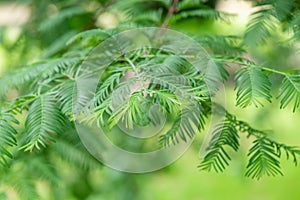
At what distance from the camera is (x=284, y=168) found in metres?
2.22

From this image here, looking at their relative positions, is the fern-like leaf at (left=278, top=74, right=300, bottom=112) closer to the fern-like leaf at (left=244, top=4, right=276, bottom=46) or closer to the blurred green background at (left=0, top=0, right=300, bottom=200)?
the fern-like leaf at (left=244, top=4, right=276, bottom=46)

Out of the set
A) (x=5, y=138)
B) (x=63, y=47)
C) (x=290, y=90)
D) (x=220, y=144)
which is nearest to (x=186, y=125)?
(x=220, y=144)

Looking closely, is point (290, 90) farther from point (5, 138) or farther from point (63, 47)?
point (63, 47)

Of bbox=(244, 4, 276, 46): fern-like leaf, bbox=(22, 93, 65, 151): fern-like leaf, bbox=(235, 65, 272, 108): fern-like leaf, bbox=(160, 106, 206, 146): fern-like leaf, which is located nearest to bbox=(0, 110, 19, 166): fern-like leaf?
bbox=(22, 93, 65, 151): fern-like leaf

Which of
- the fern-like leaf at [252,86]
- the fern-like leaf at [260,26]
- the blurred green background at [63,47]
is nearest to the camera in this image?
the fern-like leaf at [252,86]

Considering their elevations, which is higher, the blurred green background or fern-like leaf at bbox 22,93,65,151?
fern-like leaf at bbox 22,93,65,151

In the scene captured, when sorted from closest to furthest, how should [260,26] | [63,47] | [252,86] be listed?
[252,86] < [260,26] < [63,47]

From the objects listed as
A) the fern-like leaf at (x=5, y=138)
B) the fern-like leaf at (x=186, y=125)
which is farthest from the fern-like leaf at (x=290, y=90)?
the fern-like leaf at (x=5, y=138)

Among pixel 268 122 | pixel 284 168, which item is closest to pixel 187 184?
pixel 284 168

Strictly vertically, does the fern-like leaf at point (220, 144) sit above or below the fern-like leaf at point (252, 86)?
below

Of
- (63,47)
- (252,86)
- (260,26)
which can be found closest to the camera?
(252,86)

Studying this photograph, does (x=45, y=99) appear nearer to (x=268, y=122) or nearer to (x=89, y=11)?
(x=89, y=11)

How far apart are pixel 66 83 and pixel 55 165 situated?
0.30 meters

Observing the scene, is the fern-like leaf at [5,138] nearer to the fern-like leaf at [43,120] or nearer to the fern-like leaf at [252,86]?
the fern-like leaf at [43,120]
